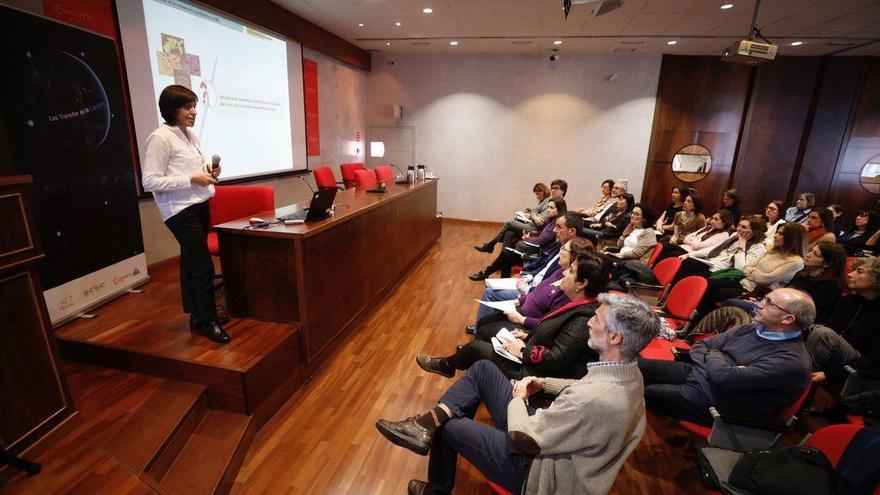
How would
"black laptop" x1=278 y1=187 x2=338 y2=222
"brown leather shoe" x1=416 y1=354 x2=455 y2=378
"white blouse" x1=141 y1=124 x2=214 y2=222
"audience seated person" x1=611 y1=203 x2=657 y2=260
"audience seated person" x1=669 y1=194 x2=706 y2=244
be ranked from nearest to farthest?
"white blouse" x1=141 y1=124 x2=214 y2=222
"brown leather shoe" x1=416 y1=354 x2=455 y2=378
"black laptop" x1=278 y1=187 x2=338 y2=222
"audience seated person" x1=611 y1=203 x2=657 y2=260
"audience seated person" x1=669 y1=194 x2=706 y2=244

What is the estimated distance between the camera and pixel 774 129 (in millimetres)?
7055

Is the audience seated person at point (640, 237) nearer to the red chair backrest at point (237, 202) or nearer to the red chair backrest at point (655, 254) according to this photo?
the red chair backrest at point (655, 254)

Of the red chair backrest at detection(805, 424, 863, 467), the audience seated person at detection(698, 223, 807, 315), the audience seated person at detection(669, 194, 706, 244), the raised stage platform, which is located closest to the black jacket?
the red chair backrest at detection(805, 424, 863, 467)

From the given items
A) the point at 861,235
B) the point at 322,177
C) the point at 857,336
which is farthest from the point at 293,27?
the point at 861,235

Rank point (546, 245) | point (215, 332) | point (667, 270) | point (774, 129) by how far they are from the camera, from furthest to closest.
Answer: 1. point (774, 129)
2. point (546, 245)
3. point (667, 270)
4. point (215, 332)

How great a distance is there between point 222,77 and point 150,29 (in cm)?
92

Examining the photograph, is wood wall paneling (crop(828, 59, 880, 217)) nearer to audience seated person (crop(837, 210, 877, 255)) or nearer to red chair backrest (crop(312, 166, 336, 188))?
audience seated person (crop(837, 210, 877, 255))

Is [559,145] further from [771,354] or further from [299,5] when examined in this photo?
[771,354]

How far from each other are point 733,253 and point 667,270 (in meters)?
1.32

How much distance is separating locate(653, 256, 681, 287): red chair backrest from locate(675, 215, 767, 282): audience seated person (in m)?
0.69

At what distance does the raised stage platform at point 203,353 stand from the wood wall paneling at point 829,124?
9155 mm

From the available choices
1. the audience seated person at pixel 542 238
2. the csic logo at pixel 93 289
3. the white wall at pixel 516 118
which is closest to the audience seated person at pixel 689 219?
the audience seated person at pixel 542 238

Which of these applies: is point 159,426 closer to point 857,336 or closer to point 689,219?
point 857,336

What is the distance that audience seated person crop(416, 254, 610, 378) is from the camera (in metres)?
1.80
